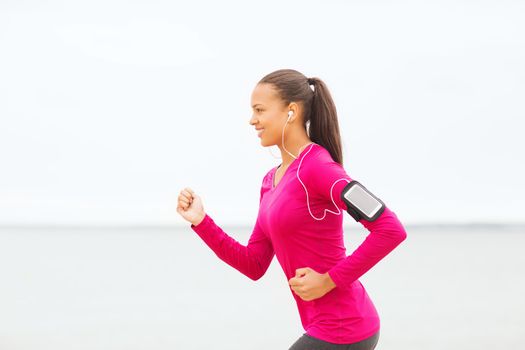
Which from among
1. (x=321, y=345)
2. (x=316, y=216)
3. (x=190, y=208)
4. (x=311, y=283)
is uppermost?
(x=190, y=208)

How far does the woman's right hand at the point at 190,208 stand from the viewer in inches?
62.2

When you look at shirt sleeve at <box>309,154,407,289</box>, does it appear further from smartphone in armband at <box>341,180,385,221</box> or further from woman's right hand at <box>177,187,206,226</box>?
woman's right hand at <box>177,187,206,226</box>

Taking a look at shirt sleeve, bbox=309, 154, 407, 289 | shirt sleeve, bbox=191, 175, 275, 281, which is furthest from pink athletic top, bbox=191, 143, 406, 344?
shirt sleeve, bbox=191, 175, 275, 281

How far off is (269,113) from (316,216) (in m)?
0.25

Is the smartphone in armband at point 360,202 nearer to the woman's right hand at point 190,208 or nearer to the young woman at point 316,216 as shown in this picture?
the young woman at point 316,216

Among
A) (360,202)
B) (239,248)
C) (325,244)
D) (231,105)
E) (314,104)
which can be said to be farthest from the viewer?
(231,105)

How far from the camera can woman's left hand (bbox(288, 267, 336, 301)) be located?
53.2 inches

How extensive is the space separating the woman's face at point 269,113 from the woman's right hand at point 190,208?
24 cm

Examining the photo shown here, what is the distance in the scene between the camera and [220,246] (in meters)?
1.61

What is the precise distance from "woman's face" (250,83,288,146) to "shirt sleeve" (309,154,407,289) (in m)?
0.18

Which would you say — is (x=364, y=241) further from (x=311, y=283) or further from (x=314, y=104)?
(x=314, y=104)

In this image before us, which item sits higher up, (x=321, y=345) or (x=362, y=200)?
(x=362, y=200)

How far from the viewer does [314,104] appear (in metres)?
1.52

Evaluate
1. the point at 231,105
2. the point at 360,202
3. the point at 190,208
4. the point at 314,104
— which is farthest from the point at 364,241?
the point at 231,105
